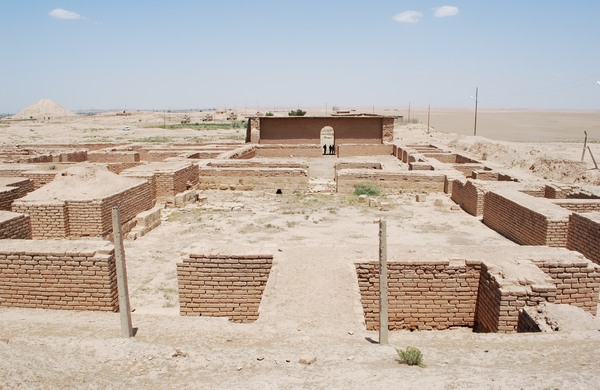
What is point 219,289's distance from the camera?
627 cm

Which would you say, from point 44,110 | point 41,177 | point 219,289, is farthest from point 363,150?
point 44,110

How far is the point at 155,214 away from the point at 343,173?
23.9ft

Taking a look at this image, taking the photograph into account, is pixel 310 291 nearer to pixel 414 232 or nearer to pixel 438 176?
pixel 414 232

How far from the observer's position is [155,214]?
11766 millimetres

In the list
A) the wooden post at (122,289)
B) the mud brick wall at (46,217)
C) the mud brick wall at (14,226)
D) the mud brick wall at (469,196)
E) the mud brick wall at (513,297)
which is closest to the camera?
the wooden post at (122,289)

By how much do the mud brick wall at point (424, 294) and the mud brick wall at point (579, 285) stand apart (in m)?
1.12

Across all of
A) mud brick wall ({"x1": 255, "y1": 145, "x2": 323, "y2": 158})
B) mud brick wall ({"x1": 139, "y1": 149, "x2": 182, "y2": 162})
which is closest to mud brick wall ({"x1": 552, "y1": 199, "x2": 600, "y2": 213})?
mud brick wall ({"x1": 139, "y1": 149, "x2": 182, "y2": 162})

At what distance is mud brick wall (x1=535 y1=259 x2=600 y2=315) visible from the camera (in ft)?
19.6

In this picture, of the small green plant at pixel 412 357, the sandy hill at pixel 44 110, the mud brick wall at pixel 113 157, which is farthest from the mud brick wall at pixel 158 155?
the sandy hill at pixel 44 110

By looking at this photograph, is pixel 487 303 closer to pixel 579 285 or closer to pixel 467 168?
pixel 579 285

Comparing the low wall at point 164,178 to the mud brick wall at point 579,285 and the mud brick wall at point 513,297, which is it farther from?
the mud brick wall at point 579,285

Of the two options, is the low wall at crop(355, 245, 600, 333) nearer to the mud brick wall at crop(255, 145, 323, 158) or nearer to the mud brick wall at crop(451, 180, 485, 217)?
the mud brick wall at crop(451, 180, 485, 217)

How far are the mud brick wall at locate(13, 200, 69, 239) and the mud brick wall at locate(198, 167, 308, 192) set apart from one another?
768cm

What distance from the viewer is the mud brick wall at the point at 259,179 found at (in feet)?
55.3
